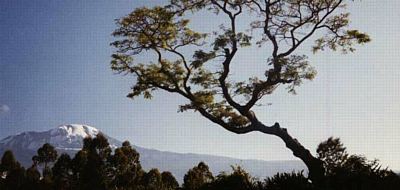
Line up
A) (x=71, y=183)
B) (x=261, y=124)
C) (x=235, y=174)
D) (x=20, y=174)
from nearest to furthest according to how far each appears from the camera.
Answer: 1. (x=235, y=174)
2. (x=261, y=124)
3. (x=71, y=183)
4. (x=20, y=174)

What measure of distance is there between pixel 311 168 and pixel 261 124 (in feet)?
10.3

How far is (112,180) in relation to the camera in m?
57.3

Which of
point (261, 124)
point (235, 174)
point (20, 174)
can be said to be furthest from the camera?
point (20, 174)

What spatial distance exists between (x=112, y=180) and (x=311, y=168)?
44.0 meters

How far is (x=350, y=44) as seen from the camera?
2034 cm

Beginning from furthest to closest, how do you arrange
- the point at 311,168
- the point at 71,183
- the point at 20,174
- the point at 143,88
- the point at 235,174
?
the point at 20,174
the point at 71,183
the point at 143,88
the point at 311,168
the point at 235,174

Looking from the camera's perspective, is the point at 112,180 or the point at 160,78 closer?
the point at 160,78

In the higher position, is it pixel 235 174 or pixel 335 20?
pixel 335 20

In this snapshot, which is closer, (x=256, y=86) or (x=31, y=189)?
(x=256, y=86)

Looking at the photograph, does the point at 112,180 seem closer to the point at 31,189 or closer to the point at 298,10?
the point at 31,189

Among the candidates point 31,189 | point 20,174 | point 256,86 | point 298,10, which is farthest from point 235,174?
point 20,174

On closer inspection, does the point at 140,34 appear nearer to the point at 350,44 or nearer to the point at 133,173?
the point at 350,44

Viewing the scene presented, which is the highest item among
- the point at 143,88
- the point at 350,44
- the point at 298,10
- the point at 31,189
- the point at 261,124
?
the point at 298,10

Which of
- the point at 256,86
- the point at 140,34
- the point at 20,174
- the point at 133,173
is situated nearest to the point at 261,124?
the point at 256,86
